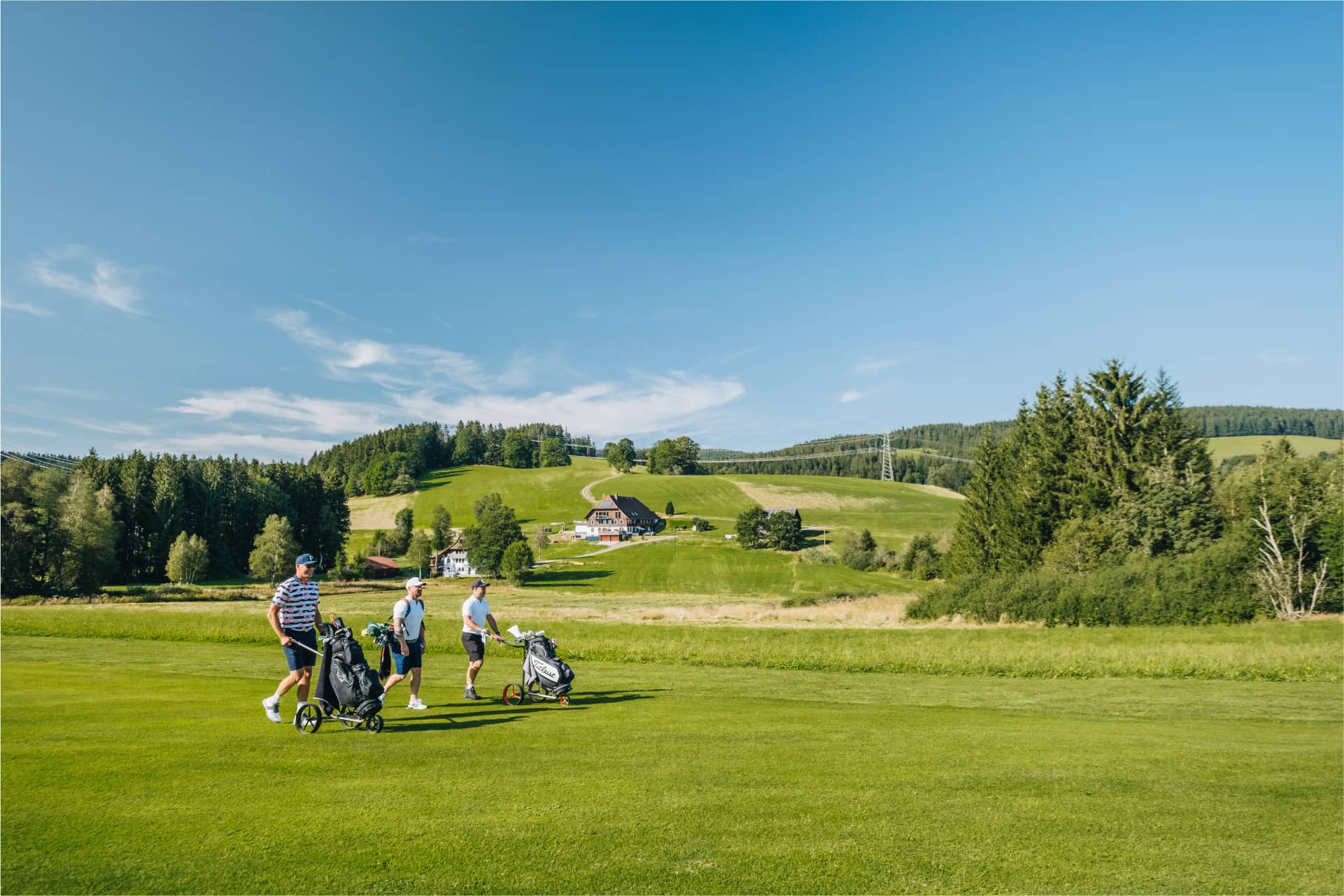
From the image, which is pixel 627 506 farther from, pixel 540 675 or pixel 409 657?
pixel 409 657

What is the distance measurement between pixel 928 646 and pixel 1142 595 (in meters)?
14.0

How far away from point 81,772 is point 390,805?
3837mm

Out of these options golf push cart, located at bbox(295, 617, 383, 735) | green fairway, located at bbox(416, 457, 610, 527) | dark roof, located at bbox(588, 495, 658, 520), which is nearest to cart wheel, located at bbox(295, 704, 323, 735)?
golf push cart, located at bbox(295, 617, 383, 735)

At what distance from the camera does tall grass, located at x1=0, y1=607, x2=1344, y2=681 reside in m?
22.4

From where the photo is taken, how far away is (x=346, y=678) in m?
10.9

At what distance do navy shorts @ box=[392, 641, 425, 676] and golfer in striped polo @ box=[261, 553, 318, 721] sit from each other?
7.72ft

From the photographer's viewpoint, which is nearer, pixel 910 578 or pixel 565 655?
pixel 565 655

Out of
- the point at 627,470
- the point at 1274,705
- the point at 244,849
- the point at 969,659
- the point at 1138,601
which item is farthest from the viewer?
the point at 627,470

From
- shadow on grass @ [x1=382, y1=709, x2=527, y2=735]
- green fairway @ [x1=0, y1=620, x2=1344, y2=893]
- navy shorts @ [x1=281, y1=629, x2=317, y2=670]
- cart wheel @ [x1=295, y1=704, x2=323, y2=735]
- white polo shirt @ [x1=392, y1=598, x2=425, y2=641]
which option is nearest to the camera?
green fairway @ [x1=0, y1=620, x2=1344, y2=893]

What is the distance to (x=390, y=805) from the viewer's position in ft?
23.0

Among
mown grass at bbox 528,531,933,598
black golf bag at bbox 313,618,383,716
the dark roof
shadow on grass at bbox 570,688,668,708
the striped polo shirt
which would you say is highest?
the dark roof

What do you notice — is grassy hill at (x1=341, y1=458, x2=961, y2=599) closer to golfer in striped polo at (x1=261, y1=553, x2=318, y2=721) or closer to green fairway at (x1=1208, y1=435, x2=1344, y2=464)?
green fairway at (x1=1208, y1=435, x2=1344, y2=464)

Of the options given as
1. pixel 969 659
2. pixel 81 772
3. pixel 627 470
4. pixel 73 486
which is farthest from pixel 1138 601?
pixel 627 470

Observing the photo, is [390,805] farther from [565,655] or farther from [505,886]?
[565,655]
